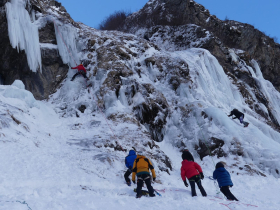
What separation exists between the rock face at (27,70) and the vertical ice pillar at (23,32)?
286 mm

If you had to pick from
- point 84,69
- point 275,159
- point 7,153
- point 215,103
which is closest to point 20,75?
point 84,69

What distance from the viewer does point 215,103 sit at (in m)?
13.2

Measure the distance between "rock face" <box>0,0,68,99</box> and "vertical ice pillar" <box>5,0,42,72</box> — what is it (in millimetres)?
286

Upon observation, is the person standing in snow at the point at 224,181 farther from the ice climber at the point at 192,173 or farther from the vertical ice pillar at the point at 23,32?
the vertical ice pillar at the point at 23,32

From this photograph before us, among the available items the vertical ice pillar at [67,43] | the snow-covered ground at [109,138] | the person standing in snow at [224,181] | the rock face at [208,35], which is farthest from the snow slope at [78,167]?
the rock face at [208,35]

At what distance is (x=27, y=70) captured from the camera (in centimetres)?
1288

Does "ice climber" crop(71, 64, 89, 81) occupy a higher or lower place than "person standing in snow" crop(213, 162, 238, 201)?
higher

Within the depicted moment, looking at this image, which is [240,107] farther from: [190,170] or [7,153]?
[7,153]

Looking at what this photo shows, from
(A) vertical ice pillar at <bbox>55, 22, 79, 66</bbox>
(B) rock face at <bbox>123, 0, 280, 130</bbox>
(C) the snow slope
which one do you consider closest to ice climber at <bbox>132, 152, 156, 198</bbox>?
(C) the snow slope

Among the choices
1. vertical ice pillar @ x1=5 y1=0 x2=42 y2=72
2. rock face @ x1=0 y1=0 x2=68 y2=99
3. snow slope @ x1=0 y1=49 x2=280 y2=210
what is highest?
vertical ice pillar @ x1=5 y1=0 x2=42 y2=72

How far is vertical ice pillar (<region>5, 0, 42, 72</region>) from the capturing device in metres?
12.5

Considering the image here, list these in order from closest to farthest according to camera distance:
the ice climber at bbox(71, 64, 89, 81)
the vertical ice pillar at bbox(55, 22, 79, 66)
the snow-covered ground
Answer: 1. the snow-covered ground
2. the ice climber at bbox(71, 64, 89, 81)
3. the vertical ice pillar at bbox(55, 22, 79, 66)

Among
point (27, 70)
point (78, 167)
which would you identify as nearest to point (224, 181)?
point (78, 167)

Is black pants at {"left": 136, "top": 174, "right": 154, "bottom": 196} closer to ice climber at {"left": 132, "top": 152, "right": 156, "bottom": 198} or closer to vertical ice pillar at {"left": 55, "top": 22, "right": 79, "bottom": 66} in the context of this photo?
ice climber at {"left": 132, "top": 152, "right": 156, "bottom": 198}
